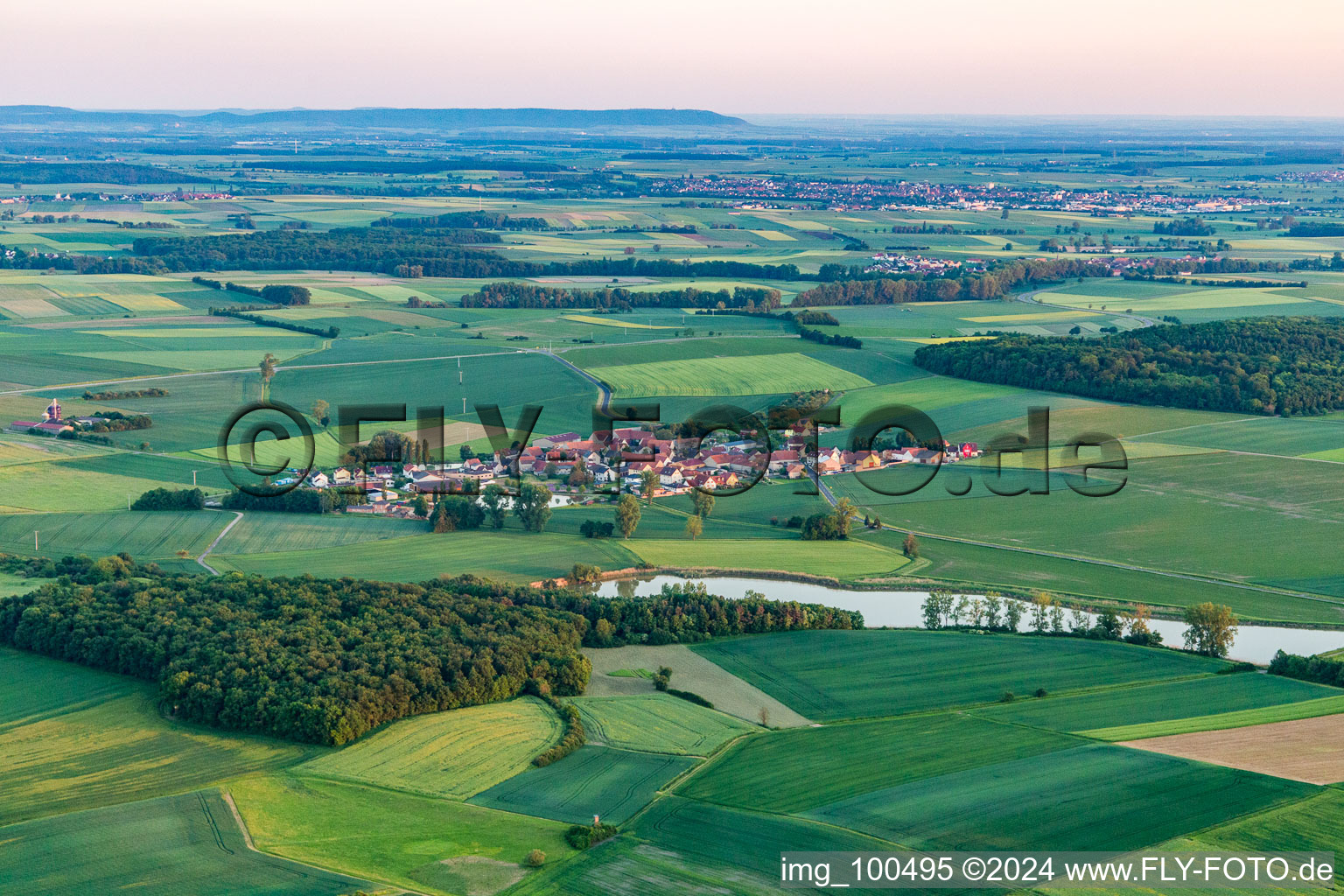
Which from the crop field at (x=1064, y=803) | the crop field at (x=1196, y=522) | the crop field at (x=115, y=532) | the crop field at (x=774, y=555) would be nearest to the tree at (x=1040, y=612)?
the crop field at (x=774, y=555)

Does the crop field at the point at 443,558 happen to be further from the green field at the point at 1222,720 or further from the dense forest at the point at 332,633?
the green field at the point at 1222,720

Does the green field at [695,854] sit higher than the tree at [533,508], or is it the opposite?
the tree at [533,508]

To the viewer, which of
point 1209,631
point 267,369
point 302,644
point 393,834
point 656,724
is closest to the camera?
point 393,834

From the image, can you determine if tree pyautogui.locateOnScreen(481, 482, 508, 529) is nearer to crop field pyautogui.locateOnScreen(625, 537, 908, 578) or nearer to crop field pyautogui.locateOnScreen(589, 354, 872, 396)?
crop field pyautogui.locateOnScreen(625, 537, 908, 578)

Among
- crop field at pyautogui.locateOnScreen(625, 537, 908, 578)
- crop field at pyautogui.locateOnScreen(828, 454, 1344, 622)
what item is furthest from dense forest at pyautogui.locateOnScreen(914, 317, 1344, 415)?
crop field at pyautogui.locateOnScreen(625, 537, 908, 578)

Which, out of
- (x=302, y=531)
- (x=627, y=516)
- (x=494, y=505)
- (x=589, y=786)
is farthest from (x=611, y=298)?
(x=589, y=786)

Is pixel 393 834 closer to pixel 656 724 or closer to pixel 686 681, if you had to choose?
pixel 656 724
